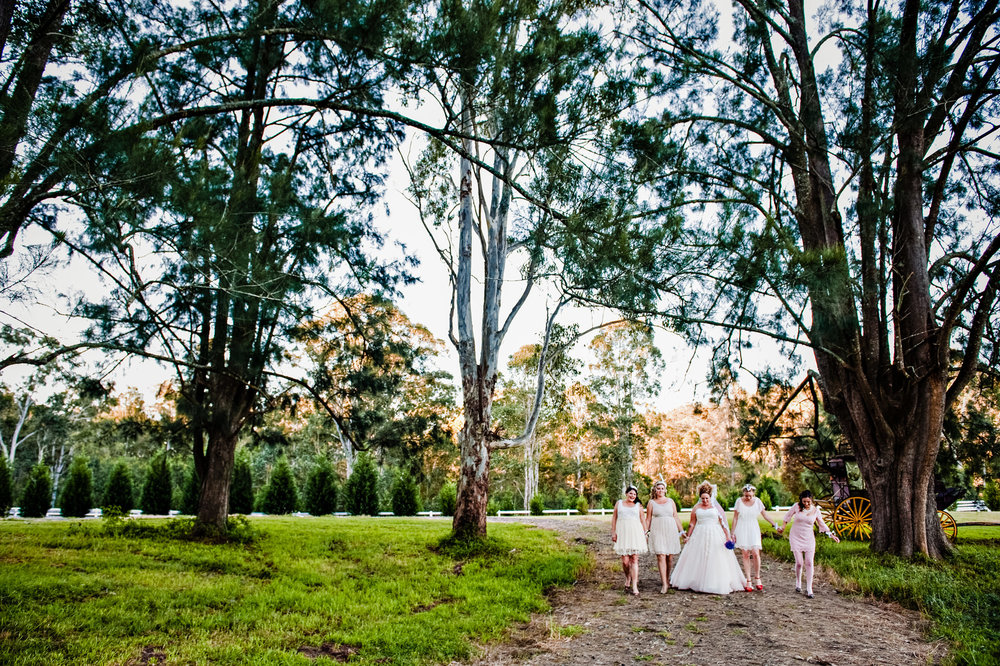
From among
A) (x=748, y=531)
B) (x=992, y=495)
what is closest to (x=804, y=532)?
(x=748, y=531)

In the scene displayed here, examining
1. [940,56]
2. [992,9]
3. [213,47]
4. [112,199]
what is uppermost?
[992,9]

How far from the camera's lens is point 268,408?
9.82 meters

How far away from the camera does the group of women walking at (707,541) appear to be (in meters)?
6.75

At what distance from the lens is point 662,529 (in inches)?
285

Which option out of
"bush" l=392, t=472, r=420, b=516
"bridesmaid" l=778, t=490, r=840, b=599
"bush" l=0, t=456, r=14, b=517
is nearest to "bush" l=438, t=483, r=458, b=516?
"bush" l=392, t=472, r=420, b=516

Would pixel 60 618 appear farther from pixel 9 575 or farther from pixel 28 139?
pixel 28 139

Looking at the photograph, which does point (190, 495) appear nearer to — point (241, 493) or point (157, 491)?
point (157, 491)

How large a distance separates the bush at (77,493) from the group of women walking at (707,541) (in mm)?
18399

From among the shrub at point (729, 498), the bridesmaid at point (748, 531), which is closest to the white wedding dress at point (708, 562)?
the bridesmaid at point (748, 531)

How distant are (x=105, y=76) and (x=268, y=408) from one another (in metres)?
6.52

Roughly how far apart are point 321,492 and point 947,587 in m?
18.9

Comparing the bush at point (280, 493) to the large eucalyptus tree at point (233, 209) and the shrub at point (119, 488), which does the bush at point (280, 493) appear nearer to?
the shrub at point (119, 488)

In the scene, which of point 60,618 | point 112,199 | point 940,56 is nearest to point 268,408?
point 60,618

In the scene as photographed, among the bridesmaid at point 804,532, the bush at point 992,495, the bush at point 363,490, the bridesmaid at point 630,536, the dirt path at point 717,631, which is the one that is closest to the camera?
the dirt path at point 717,631
